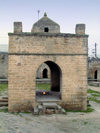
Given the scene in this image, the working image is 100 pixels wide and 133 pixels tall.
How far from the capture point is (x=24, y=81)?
36.9 ft

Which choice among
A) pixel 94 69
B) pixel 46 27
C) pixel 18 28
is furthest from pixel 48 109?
pixel 94 69

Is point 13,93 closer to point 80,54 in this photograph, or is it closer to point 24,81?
point 24,81

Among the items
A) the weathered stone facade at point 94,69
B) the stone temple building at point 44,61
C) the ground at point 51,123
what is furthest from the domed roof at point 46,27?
the weathered stone facade at point 94,69

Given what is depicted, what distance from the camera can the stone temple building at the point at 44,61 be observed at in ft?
36.7

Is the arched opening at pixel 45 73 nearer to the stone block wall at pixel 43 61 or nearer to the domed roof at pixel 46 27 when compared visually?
the domed roof at pixel 46 27

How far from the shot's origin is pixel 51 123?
9180 millimetres

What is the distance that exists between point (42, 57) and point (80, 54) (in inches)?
91.8

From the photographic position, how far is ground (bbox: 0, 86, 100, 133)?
826 cm

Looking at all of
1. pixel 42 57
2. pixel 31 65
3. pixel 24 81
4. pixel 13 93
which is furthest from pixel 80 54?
pixel 13 93

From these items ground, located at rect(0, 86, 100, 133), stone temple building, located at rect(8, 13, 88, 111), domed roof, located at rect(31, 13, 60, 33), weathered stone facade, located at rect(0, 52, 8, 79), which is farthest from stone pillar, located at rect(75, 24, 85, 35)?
weathered stone facade, located at rect(0, 52, 8, 79)

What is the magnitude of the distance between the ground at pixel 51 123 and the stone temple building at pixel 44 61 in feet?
3.16

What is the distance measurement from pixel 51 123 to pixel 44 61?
150 inches

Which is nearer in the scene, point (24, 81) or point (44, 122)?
point (44, 122)

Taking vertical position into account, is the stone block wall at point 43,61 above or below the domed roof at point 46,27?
below
